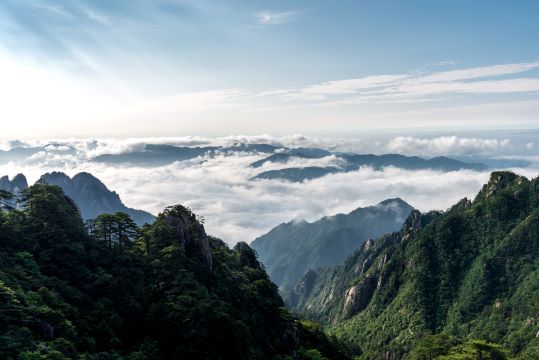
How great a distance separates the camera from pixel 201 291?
214 feet

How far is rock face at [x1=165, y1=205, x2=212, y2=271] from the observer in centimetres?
8031

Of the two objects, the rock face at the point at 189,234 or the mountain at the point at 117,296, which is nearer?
the mountain at the point at 117,296

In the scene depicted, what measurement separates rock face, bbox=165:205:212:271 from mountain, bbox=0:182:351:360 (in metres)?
0.21

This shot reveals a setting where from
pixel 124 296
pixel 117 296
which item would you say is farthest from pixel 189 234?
pixel 117 296

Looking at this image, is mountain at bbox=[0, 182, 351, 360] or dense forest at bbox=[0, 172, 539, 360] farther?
dense forest at bbox=[0, 172, 539, 360]

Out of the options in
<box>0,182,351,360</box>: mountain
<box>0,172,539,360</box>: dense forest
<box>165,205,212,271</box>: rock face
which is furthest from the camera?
<box>165,205,212,271</box>: rock face

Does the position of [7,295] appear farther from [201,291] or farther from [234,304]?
[234,304]

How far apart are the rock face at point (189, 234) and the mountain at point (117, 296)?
8.3 inches

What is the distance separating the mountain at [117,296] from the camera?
145 ft

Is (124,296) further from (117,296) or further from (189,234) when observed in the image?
(189,234)

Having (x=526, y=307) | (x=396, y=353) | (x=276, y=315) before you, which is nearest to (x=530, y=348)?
(x=526, y=307)

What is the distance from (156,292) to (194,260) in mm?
14308

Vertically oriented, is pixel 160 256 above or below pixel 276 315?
above

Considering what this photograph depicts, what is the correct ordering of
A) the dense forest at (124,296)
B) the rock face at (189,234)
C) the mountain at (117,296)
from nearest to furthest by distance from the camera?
1. the mountain at (117,296)
2. the dense forest at (124,296)
3. the rock face at (189,234)
